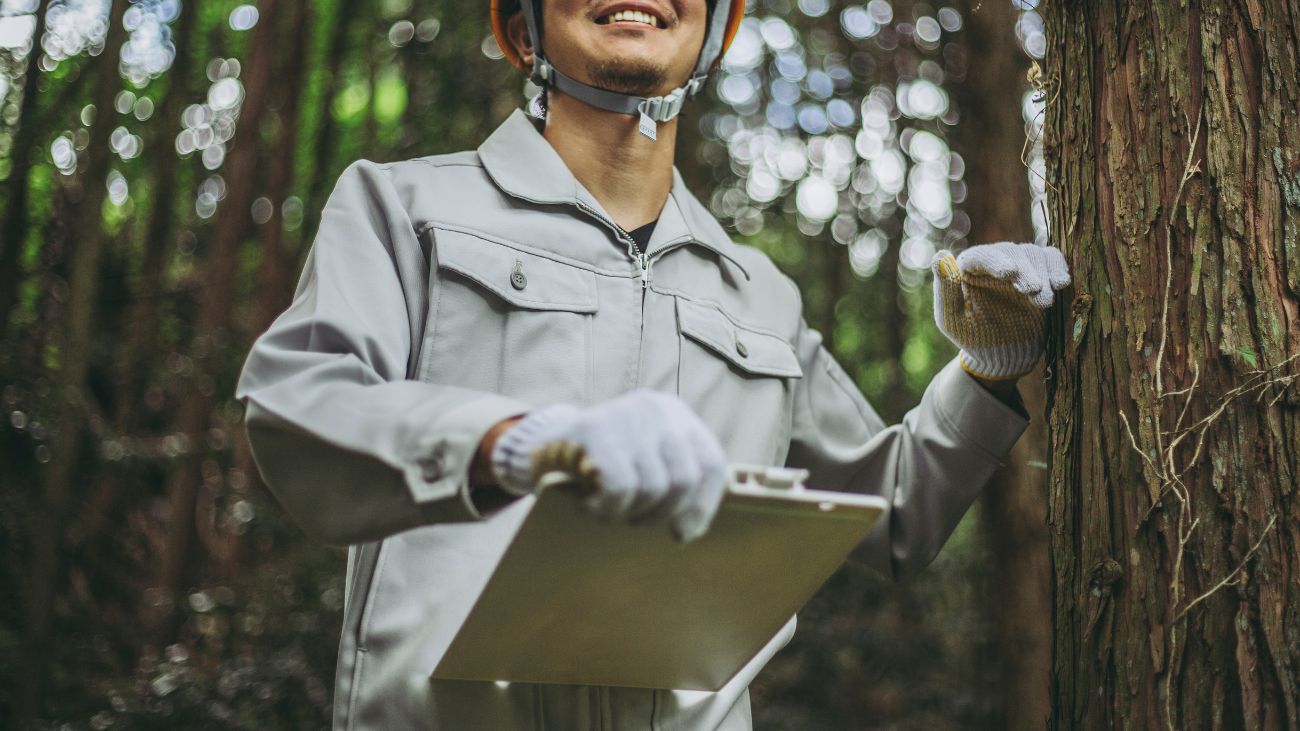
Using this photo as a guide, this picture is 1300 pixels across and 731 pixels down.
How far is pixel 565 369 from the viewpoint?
212 centimetres

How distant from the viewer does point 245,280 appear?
8359 mm

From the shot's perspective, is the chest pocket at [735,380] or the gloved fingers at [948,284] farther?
the chest pocket at [735,380]

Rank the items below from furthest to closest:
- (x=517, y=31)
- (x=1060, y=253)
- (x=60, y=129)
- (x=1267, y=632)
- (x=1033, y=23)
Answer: (x=1033, y=23)
(x=60, y=129)
(x=517, y=31)
(x=1060, y=253)
(x=1267, y=632)

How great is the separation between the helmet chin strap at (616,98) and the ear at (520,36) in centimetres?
19

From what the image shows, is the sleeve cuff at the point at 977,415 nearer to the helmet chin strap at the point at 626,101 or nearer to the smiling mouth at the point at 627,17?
the helmet chin strap at the point at 626,101

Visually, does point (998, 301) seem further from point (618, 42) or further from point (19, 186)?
point (19, 186)

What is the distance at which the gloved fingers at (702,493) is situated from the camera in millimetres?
1210

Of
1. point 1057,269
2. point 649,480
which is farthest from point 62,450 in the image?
point 649,480

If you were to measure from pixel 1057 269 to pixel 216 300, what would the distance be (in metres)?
5.88

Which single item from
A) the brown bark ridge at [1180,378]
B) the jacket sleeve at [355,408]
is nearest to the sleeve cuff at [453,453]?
the jacket sleeve at [355,408]

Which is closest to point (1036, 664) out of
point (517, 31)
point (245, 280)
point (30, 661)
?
point (517, 31)

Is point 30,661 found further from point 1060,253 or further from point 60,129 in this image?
point 1060,253

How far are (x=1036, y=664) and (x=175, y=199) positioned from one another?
6185mm

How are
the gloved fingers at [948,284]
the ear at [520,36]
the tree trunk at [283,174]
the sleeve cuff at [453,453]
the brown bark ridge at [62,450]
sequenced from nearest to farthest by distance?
the sleeve cuff at [453,453] → the gloved fingers at [948,284] → the ear at [520,36] → the brown bark ridge at [62,450] → the tree trunk at [283,174]
